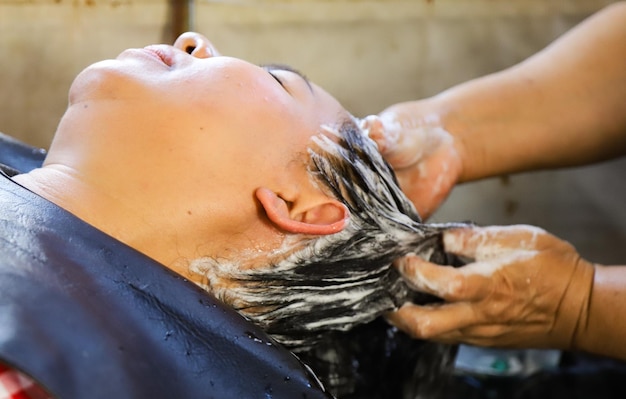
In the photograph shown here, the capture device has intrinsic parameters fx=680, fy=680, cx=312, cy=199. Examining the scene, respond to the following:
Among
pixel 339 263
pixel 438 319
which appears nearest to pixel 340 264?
pixel 339 263

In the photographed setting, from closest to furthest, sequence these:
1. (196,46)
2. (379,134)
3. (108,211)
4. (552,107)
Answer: (108,211), (196,46), (379,134), (552,107)

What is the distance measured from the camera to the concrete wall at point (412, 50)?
1897 millimetres

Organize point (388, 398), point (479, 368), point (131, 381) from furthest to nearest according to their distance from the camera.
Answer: point (479, 368) < point (388, 398) < point (131, 381)

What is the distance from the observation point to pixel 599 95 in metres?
1.60

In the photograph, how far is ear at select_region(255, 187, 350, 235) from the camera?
3.49 ft

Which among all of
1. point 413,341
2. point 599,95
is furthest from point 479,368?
point 599,95

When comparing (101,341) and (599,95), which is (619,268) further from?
(101,341)

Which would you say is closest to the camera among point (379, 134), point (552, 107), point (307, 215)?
point (307, 215)

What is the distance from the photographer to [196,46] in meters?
1.24

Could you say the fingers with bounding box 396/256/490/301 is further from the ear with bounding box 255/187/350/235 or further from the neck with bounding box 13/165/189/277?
the neck with bounding box 13/165/189/277

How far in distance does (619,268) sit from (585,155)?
1.40 feet

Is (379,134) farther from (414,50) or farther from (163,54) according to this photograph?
(414,50)

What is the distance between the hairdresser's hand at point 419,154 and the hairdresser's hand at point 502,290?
21 centimetres

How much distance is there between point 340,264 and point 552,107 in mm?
769
